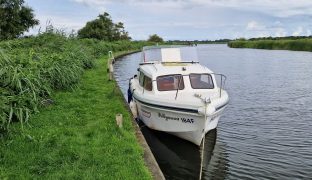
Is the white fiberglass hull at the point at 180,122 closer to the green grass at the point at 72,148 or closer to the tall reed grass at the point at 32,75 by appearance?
the green grass at the point at 72,148

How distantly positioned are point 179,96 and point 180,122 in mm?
929

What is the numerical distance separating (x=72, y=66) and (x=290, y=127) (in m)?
10.7

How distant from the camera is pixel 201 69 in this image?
14617 millimetres

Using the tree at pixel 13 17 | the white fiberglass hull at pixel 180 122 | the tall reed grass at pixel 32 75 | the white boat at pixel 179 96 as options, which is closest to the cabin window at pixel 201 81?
the white boat at pixel 179 96

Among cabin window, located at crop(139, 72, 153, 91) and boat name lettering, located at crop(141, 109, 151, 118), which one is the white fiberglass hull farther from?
cabin window, located at crop(139, 72, 153, 91)

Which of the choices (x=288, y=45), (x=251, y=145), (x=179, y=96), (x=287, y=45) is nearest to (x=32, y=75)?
(x=179, y=96)

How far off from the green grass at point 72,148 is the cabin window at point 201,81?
259 centimetres

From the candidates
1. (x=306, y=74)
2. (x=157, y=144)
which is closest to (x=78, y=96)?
(x=157, y=144)

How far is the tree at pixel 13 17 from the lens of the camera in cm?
5150

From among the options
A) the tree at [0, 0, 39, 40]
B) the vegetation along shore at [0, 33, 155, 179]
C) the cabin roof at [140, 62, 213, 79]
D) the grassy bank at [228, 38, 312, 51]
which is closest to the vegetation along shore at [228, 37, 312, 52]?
the grassy bank at [228, 38, 312, 51]

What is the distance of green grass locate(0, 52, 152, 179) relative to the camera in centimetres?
805

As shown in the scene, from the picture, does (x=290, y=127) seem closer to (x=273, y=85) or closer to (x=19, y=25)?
(x=273, y=85)

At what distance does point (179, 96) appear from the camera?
43.0ft

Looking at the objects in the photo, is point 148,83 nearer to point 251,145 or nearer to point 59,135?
point 251,145
